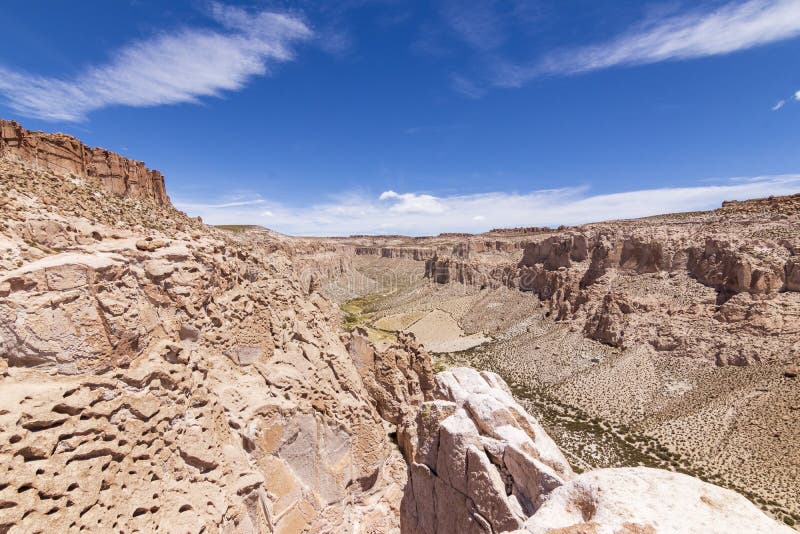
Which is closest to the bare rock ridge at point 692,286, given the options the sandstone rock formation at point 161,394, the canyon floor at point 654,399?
the canyon floor at point 654,399

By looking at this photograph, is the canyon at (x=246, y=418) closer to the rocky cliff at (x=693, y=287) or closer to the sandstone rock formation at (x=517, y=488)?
the sandstone rock formation at (x=517, y=488)

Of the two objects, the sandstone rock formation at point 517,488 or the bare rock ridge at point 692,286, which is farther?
the bare rock ridge at point 692,286

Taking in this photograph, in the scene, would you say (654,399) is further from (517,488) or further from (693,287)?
(517,488)

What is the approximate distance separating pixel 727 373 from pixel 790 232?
86.6 feet

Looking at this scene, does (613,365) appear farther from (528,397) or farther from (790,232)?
(790,232)

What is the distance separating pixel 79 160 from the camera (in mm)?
20984

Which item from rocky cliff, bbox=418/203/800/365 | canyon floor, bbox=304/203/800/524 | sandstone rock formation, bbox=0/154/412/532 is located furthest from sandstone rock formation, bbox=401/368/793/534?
rocky cliff, bbox=418/203/800/365

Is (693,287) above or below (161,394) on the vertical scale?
below

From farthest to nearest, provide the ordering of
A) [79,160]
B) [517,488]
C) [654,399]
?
[654,399] < [79,160] < [517,488]

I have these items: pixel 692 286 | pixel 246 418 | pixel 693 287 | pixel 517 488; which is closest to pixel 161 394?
pixel 246 418

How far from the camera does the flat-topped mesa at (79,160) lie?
55.5 feet

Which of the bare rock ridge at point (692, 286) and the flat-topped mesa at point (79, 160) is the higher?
the flat-topped mesa at point (79, 160)

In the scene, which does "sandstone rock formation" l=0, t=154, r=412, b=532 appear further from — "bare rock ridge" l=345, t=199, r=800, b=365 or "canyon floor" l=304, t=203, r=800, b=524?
"bare rock ridge" l=345, t=199, r=800, b=365

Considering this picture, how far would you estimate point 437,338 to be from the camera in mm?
69875
